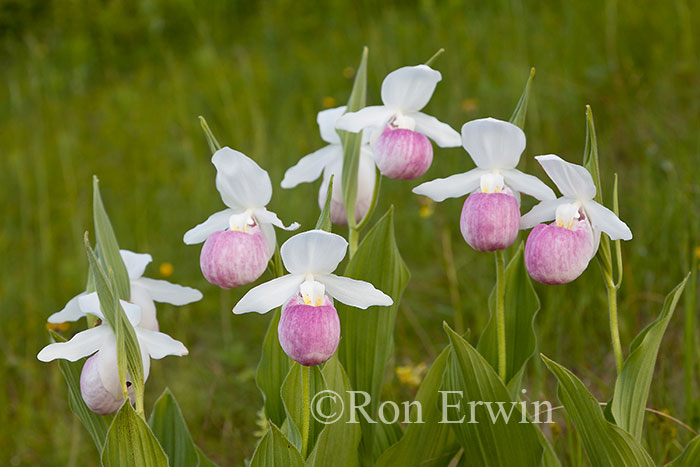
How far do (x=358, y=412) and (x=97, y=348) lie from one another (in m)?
0.51

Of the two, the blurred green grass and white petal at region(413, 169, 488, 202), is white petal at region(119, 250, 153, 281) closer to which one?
white petal at region(413, 169, 488, 202)

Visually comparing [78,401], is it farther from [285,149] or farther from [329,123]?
[285,149]

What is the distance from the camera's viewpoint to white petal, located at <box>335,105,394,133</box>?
128cm

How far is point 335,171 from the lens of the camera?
4.87ft

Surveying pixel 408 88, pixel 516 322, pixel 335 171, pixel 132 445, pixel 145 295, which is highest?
pixel 408 88

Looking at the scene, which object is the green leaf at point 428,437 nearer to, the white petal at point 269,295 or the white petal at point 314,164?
the white petal at point 269,295

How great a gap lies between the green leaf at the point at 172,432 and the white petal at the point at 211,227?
0.31 m

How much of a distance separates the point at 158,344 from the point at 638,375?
79 cm

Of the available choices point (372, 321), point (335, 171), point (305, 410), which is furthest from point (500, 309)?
point (335, 171)

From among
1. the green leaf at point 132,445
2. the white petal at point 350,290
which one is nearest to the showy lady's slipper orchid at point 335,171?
the white petal at point 350,290

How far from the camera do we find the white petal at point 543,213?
115 cm

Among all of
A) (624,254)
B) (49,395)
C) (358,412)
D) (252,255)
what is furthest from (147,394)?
→ (624,254)

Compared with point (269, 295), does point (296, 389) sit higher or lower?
lower

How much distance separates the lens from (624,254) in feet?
7.41
